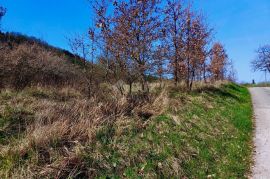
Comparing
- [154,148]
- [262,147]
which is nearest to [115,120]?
[154,148]

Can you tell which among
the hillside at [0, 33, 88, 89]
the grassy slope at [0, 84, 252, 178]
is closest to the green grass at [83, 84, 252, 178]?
the grassy slope at [0, 84, 252, 178]

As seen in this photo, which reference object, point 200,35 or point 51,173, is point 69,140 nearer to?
point 51,173

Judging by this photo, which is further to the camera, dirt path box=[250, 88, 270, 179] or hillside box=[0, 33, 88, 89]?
hillside box=[0, 33, 88, 89]

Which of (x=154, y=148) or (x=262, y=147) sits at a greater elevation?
(x=154, y=148)

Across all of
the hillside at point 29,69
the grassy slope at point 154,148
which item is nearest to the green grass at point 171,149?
the grassy slope at point 154,148

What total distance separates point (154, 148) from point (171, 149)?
0.47 metres

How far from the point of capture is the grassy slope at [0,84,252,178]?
5.38 metres

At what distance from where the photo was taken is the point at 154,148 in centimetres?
673

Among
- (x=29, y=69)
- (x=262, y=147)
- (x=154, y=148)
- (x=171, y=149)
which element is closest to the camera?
(x=154, y=148)

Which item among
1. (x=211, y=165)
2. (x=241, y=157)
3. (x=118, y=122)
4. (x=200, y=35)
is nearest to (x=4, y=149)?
(x=118, y=122)

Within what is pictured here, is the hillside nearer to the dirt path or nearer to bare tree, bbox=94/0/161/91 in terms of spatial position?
bare tree, bbox=94/0/161/91

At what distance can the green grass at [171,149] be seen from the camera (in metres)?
5.68

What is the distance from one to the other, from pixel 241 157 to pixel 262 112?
8303mm

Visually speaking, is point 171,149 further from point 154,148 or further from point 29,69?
point 29,69
